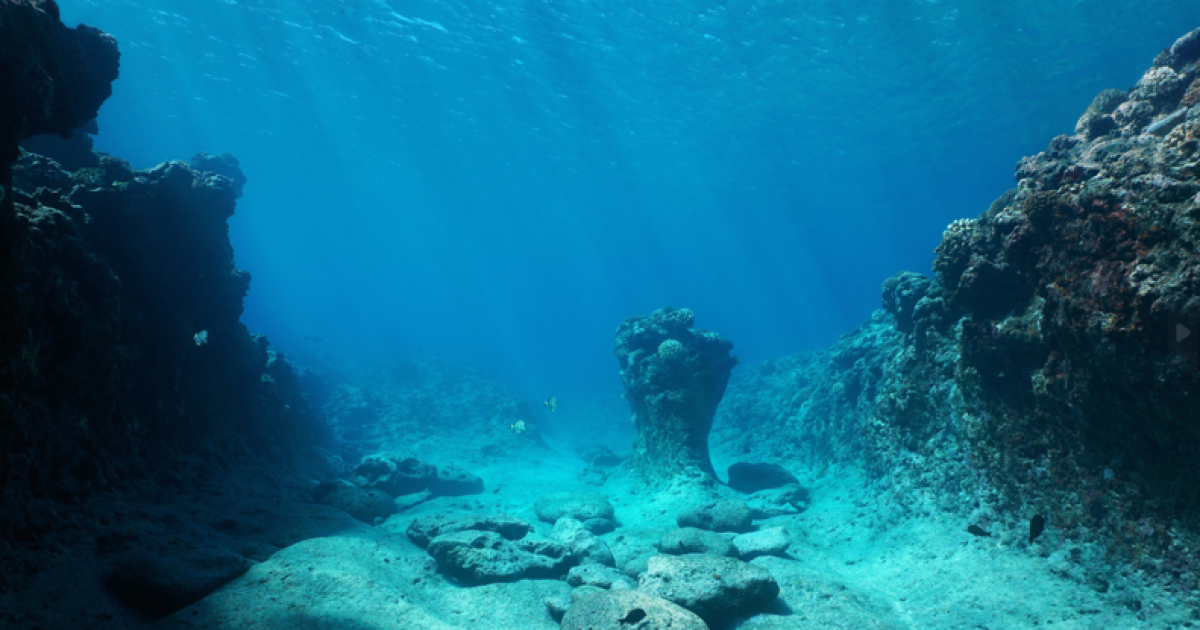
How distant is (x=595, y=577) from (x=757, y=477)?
8.55m

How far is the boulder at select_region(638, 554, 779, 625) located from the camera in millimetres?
6441

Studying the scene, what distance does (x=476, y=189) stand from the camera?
55688mm

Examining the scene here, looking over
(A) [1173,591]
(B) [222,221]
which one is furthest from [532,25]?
(A) [1173,591]

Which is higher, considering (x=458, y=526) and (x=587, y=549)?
(x=458, y=526)

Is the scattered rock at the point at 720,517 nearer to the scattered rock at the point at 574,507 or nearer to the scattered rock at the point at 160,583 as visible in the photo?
the scattered rock at the point at 574,507

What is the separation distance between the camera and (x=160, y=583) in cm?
461

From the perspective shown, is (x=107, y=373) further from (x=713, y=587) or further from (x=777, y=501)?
(x=777, y=501)

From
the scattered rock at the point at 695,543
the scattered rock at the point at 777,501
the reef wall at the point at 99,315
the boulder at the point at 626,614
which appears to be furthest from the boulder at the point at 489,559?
the scattered rock at the point at 777,501

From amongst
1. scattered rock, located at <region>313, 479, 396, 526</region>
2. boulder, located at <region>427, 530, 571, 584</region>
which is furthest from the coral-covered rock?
scattered rock, located at <region>313, 479, 396, 526</region>

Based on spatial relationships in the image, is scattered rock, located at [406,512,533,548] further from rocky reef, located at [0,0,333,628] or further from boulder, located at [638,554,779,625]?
boulder, located at [638,554,779,625]

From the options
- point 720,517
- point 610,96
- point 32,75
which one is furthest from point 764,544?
point 610,96

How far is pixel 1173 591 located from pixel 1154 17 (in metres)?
32.0

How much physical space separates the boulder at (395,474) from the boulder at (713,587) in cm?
1044

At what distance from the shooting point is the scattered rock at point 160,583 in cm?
450
